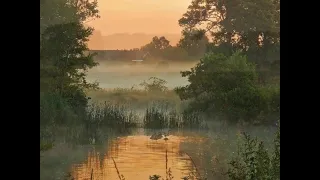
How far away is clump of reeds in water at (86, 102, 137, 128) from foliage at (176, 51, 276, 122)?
24 cm

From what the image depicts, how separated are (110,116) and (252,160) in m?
0.64

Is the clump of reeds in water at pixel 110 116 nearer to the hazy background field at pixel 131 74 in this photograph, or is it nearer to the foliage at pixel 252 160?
the hazy background field at pixel 131 74

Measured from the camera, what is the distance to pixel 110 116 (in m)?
2.10

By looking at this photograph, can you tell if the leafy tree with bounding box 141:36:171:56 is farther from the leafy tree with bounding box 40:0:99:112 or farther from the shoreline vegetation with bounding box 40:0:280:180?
the leafy tree with bounding box 40:0:99:112

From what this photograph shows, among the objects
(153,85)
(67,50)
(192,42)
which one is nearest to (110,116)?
(153,85)

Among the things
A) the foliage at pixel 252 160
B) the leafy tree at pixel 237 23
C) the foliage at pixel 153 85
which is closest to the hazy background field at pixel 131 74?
the foliage at pixel 153 85

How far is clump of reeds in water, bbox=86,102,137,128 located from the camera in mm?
2084

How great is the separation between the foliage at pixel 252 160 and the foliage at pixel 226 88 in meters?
0.12

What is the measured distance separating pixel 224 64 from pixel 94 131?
0.62 meters

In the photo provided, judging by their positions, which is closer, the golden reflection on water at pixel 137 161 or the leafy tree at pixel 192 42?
the golden reflection on water at pixel 137 161

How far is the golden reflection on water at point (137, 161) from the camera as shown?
6.55ft

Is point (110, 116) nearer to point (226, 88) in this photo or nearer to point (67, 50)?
point (67, 50)

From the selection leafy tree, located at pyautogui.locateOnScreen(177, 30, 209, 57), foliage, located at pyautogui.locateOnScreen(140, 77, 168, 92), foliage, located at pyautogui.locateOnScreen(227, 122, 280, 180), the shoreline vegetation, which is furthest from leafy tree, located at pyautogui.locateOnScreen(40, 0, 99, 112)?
foliage, located at pyautogui.locateOnScreen(227, 122, 280, 180)
